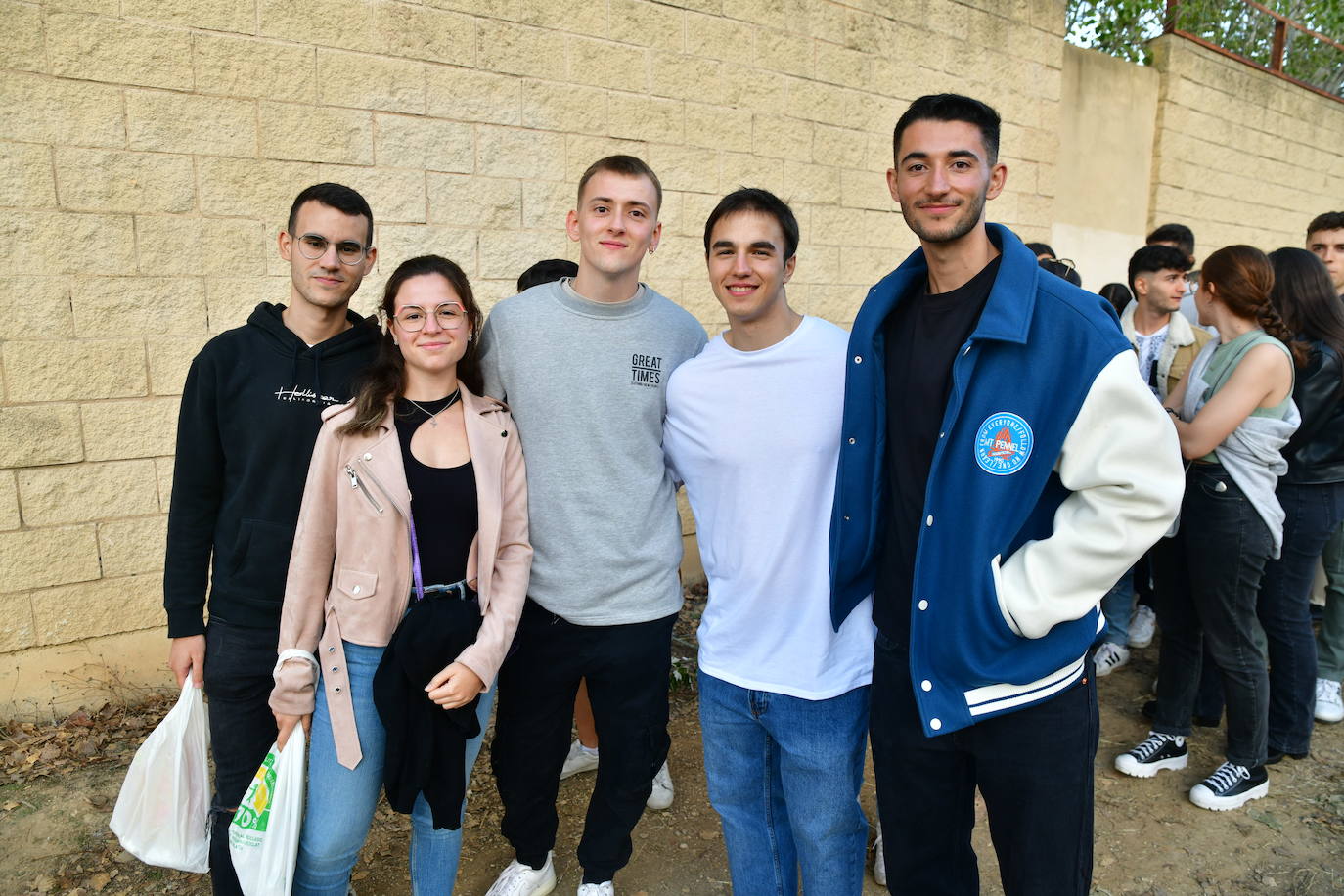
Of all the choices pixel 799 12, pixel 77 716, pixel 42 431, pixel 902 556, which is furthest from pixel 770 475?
pixel 799 12

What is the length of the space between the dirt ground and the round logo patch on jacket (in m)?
1.89

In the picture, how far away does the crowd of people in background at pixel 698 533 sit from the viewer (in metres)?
1.88

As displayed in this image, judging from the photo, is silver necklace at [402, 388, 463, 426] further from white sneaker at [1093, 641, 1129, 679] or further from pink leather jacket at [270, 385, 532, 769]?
white sneaker at [1093, 641, 1129, 679]

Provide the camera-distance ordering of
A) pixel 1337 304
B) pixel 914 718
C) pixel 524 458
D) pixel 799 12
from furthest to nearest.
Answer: pixel 799 12 < pixel 1337 304 < pixel 524 458 < pixel 914 718

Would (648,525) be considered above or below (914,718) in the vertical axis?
above

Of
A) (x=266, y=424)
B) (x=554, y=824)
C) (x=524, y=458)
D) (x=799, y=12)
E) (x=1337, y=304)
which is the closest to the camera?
→ (x=266, y=424)

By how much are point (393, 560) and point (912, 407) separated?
1.38 meters

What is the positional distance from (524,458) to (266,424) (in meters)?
0.70

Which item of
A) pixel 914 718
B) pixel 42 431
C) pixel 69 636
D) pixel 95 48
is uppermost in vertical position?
pixel 95 48

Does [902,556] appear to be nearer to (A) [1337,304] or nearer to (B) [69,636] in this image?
(A) [1337,304]

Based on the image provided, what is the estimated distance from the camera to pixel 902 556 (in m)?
2.10

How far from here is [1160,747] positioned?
3680 mm

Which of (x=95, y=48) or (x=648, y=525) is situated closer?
(x=648, y=525)

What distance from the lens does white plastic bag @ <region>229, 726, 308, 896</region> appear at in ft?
6.95
